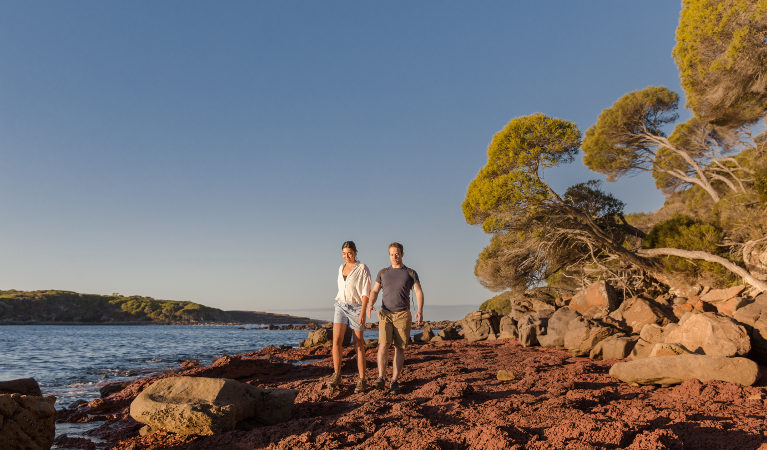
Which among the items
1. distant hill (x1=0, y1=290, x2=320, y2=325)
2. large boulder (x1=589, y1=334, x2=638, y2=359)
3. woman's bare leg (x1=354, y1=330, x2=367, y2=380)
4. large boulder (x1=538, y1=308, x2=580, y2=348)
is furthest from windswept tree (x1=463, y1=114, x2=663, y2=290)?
distant hill (x1=0, y1=290, x2=320, y2=325)

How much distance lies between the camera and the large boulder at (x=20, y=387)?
6.35 metres

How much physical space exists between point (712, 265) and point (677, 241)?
5.17ft

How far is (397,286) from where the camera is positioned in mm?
6551

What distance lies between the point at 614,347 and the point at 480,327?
8.45 metres

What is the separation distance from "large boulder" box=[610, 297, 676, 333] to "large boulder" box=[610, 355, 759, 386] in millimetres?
6172

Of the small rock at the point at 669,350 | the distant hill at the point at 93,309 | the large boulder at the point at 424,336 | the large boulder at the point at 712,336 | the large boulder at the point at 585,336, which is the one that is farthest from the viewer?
the distant hill at the point at 93,309

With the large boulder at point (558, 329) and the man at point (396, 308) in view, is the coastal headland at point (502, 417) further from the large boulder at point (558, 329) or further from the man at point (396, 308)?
the large boulder at point (558, 329)

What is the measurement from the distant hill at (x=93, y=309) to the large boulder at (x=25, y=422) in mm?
94401

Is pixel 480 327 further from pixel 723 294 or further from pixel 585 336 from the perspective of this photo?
pixel 723 294

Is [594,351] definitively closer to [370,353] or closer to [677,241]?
[370,353]

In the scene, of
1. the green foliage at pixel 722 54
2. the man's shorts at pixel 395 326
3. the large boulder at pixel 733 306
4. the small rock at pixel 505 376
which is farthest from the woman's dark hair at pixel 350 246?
the green foliage at pixel 722 54

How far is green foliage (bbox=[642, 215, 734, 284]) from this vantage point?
17.0 meters

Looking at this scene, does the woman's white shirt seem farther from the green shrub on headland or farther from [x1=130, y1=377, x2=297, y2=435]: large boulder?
the green shrub on headland

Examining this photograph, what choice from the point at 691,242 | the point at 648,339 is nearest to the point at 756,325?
the point at 648,339
